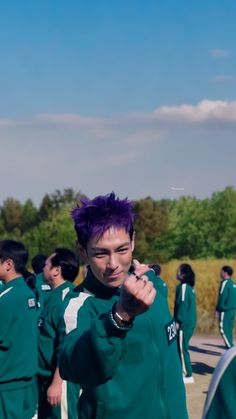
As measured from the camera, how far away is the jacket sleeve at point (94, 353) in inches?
96.2

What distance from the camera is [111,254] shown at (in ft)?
9.91

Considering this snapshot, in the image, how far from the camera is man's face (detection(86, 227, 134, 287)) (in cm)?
301

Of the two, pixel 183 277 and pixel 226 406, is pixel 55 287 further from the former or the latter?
pixel 183 277

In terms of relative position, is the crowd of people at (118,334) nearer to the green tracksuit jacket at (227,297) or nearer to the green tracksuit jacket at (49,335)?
the green tracksuit jacket at (49,335)

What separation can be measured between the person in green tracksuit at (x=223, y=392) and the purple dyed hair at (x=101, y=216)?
0.97 meters

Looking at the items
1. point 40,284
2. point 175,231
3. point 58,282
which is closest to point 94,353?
point 58,282

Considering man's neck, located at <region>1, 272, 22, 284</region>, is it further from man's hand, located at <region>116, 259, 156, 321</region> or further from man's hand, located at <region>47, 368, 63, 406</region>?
man's hand, located at <region>116, 259, 156, 321</region>

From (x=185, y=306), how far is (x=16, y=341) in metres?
7.03

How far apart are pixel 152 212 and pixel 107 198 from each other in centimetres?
4037

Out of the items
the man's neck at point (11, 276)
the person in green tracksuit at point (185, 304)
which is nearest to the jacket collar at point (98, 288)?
the man's neck at point (11, 276)

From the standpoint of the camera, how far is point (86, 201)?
315 cm

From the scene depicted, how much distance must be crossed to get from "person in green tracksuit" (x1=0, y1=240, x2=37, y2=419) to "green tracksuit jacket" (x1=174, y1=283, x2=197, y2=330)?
21.8 feet

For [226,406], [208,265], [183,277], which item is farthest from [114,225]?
[208,265]

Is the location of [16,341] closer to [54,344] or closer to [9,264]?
[54,344]
